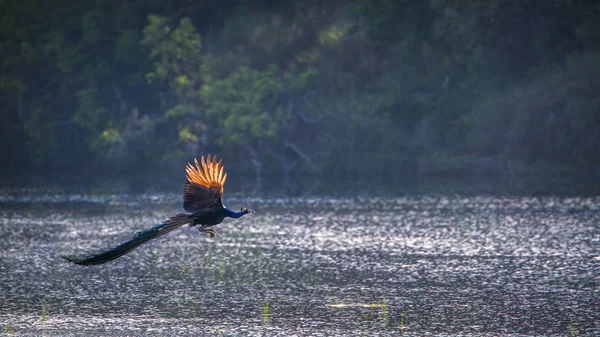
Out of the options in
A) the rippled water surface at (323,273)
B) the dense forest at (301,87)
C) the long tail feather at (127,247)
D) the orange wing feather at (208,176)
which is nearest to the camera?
the long tail feather at (127,247)

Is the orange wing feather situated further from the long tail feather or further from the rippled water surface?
the rippled water surface

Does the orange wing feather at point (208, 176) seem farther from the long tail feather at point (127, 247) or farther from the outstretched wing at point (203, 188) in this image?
the long tail feather at point (127, 247)

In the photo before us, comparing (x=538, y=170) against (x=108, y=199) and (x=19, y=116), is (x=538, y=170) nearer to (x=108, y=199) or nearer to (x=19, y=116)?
(x=108, y=199)

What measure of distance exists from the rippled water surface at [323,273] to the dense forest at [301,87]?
15.8 m

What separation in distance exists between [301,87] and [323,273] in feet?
105

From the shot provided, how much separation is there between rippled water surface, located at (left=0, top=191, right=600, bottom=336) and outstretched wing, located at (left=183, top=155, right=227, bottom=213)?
2985 millimetres

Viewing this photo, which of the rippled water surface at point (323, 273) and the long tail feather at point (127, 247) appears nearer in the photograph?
the long tail feather at point (127, 247)

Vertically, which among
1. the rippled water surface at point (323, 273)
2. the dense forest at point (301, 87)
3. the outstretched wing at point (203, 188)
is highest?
the dense forest at point (301, 87)

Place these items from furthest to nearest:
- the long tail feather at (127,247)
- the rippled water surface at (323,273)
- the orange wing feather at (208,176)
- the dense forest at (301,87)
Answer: the dense forest at (301,87), the rippled water surface at (323,273), the orange wing feather at (208,176), the long tail feather at (127,247)

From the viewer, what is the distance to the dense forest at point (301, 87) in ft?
164

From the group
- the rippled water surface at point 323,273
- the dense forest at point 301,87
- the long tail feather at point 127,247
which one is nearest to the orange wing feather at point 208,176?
the long tail feather at point 127,247

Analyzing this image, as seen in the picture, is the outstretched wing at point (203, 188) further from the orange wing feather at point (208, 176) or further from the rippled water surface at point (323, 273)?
the rippled water surface at point (323, 273)

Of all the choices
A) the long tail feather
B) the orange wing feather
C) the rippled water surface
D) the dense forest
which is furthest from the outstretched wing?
the dense forest

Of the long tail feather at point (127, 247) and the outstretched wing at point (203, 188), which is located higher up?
the outstretched wing at point (203, 188)
